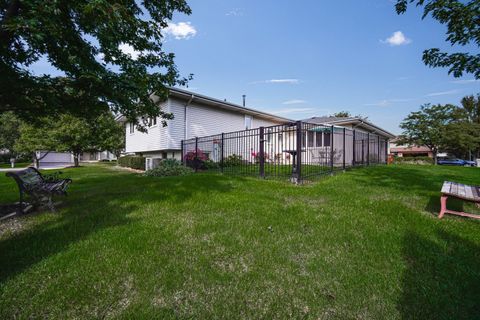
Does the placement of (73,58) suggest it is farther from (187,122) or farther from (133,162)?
(133,162)

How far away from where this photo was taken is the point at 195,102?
12914 mm

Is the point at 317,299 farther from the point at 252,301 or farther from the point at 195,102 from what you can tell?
the point at 195,102

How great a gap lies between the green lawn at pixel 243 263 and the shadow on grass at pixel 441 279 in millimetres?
10

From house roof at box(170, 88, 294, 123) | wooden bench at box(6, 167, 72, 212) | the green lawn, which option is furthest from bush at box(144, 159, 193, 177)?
the green lawn

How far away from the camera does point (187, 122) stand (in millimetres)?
12680

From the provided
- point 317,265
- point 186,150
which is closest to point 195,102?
point 186,150

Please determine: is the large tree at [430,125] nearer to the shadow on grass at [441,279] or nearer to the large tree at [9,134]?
the shadow on grass at [441,279]

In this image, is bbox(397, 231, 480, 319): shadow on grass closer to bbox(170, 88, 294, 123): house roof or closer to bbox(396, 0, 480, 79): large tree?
bbox(396, 0, 480, 79): large tree

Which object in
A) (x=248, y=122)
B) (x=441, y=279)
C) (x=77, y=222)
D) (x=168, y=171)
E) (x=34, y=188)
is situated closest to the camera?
(x=441, y=279)

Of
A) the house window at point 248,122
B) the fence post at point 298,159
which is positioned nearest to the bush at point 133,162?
the house window at point 248,122

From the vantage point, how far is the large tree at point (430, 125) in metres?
30.5

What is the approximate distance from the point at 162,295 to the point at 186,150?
10733 millimetres

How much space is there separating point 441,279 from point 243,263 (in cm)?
194

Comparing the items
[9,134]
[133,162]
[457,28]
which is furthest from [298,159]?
[9,134]
